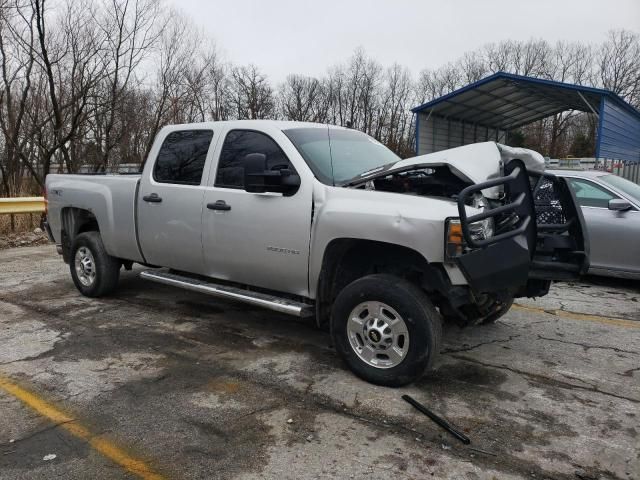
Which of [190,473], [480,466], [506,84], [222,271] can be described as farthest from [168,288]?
[506,84]

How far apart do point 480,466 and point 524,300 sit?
400 cm

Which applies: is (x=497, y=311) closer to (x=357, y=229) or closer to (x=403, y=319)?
(x=403, y=319)

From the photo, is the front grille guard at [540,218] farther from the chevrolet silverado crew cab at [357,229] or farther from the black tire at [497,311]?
the black tire at [497,311]

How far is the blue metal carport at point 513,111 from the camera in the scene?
14305 mm

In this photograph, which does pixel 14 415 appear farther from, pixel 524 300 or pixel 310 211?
pixel 524 300

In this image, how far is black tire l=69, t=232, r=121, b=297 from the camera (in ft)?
20.3

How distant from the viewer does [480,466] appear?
2.91 metres

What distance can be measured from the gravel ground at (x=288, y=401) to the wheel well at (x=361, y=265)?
60cm

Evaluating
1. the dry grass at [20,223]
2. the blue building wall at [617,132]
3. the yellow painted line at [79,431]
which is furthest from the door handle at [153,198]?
the blue building wall at [617,132]

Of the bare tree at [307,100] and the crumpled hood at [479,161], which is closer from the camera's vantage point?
the crumpled hood at [479,161]

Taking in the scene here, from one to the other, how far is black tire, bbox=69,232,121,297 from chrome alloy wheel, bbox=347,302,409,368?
3476 mm

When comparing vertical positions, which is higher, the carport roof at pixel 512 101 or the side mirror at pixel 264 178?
the carport roof at pixel 512 101

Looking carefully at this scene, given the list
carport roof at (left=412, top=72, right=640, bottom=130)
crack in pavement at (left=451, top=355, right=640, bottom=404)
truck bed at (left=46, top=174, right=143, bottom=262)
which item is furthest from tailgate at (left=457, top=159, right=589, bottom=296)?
carport roof at (left=412, top=72, right=640, bottom=130)

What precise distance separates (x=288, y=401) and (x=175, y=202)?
2425 millimetres
